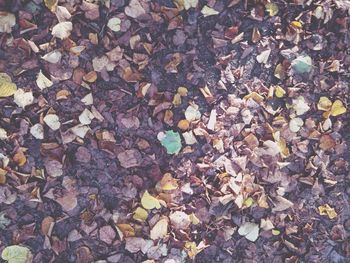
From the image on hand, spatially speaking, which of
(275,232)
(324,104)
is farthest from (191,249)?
(324,104)

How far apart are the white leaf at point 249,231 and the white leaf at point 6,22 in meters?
0.70

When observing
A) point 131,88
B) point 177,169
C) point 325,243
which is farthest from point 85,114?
point 325,243

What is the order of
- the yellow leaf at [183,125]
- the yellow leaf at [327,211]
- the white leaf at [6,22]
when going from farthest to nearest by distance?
the yellow leaf at [327,211] → the yellow leaf at [183,125] → the white leaf at [6,22]

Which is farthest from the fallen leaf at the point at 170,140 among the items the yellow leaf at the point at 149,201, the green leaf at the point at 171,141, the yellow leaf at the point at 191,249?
Result: the yellow leaf at the point at 191,249

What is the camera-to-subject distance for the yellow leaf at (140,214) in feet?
4.04

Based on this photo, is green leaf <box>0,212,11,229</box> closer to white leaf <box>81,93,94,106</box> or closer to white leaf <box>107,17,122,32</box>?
white leaf <box>81,93,94,106</box>

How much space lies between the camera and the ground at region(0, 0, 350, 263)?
119 cm

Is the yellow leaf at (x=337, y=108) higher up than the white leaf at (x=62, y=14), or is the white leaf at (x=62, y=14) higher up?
the white leaf at (x=62, y=14)

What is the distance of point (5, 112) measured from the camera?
118 centimetres

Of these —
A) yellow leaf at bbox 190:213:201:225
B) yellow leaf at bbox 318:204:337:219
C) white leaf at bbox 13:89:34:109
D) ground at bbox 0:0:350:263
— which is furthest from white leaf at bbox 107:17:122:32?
yellow leaf at bbox 318:204:337:219

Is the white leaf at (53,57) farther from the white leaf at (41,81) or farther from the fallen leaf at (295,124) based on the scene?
the fallen leaf at (295,124)

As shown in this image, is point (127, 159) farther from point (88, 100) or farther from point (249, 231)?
point (249, 231)

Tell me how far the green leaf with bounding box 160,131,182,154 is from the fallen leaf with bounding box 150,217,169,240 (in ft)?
0.52

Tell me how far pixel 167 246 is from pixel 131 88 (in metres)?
0.37
